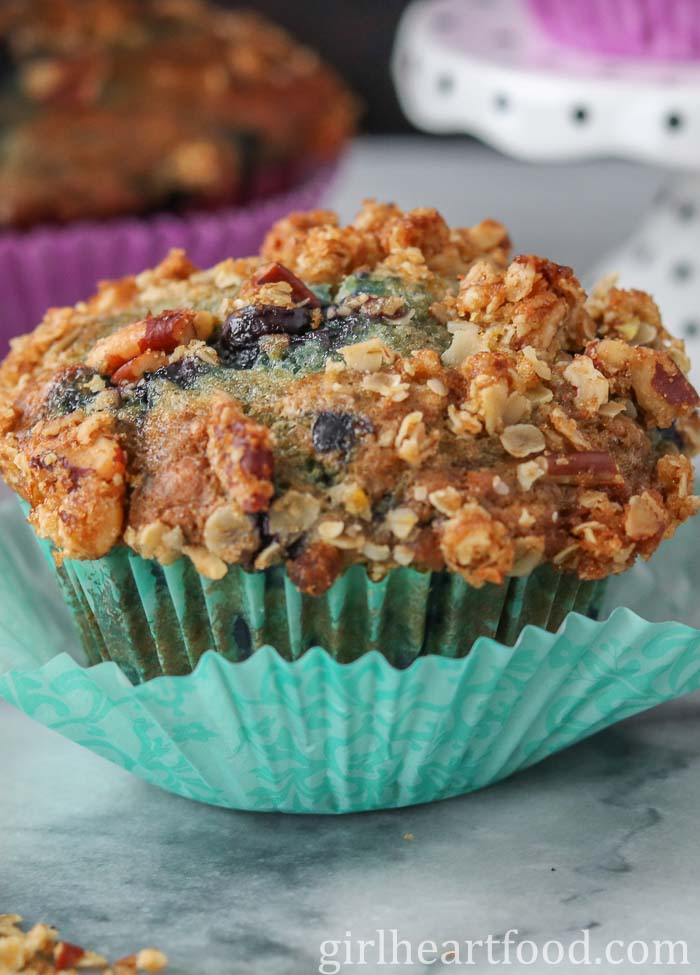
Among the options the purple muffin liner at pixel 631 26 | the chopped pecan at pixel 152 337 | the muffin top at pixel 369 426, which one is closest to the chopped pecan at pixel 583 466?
the muffin top at pixel 369 426

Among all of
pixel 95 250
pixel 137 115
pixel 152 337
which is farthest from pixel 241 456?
pixel 137 115

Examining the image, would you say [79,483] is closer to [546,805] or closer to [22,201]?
[546,805]

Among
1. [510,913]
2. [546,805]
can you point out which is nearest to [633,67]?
[546,805]

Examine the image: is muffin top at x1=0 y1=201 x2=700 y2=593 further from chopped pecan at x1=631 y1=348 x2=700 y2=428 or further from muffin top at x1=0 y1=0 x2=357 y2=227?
muffin top at x1=0 y1=0 x2=357 y2=227

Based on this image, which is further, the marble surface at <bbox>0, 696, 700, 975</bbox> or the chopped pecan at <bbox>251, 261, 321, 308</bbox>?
the chopped pecan at <bbox>251, 261, 321, 308</bbox>

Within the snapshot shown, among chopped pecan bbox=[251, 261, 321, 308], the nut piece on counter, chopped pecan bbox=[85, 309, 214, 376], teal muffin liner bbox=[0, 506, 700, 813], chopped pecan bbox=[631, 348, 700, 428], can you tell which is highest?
chopped pecan bbox=[251, 261, 321, 308]

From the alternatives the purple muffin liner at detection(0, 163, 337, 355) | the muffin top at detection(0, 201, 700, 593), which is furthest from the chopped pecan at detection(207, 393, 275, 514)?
the purple muffin liner at detection(0, 163, 337, 355)
